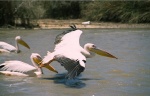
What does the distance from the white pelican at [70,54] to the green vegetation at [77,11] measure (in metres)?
9.65

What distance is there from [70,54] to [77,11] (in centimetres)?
1541

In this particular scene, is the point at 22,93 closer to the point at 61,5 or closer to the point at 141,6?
the point at 141,6

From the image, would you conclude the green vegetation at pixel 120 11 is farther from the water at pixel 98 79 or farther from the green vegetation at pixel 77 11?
the water at pixel 98 79

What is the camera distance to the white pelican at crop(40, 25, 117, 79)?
219 inches

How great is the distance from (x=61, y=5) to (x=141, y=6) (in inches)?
195

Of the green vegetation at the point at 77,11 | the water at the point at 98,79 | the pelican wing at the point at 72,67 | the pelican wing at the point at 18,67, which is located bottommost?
the green vegetation at the point at 77,11

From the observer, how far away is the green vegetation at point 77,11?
1689 cm

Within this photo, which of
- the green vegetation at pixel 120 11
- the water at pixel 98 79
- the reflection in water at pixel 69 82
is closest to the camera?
the water at pixel 98 79

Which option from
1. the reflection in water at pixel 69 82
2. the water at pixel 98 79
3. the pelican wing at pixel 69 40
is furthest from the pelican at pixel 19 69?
the pelican wing at pixel 69 40

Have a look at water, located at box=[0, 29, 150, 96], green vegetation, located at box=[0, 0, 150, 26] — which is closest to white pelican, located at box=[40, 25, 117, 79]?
water, located at box=[0, 29, 150, 96]

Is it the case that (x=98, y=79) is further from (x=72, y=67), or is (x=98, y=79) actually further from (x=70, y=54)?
(x=72, y=67)

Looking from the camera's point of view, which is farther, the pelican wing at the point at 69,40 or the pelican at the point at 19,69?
the pelican at the point at 19,69

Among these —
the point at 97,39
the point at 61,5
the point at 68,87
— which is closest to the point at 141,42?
the point at 97,39

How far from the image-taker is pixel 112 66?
780 centimetres
